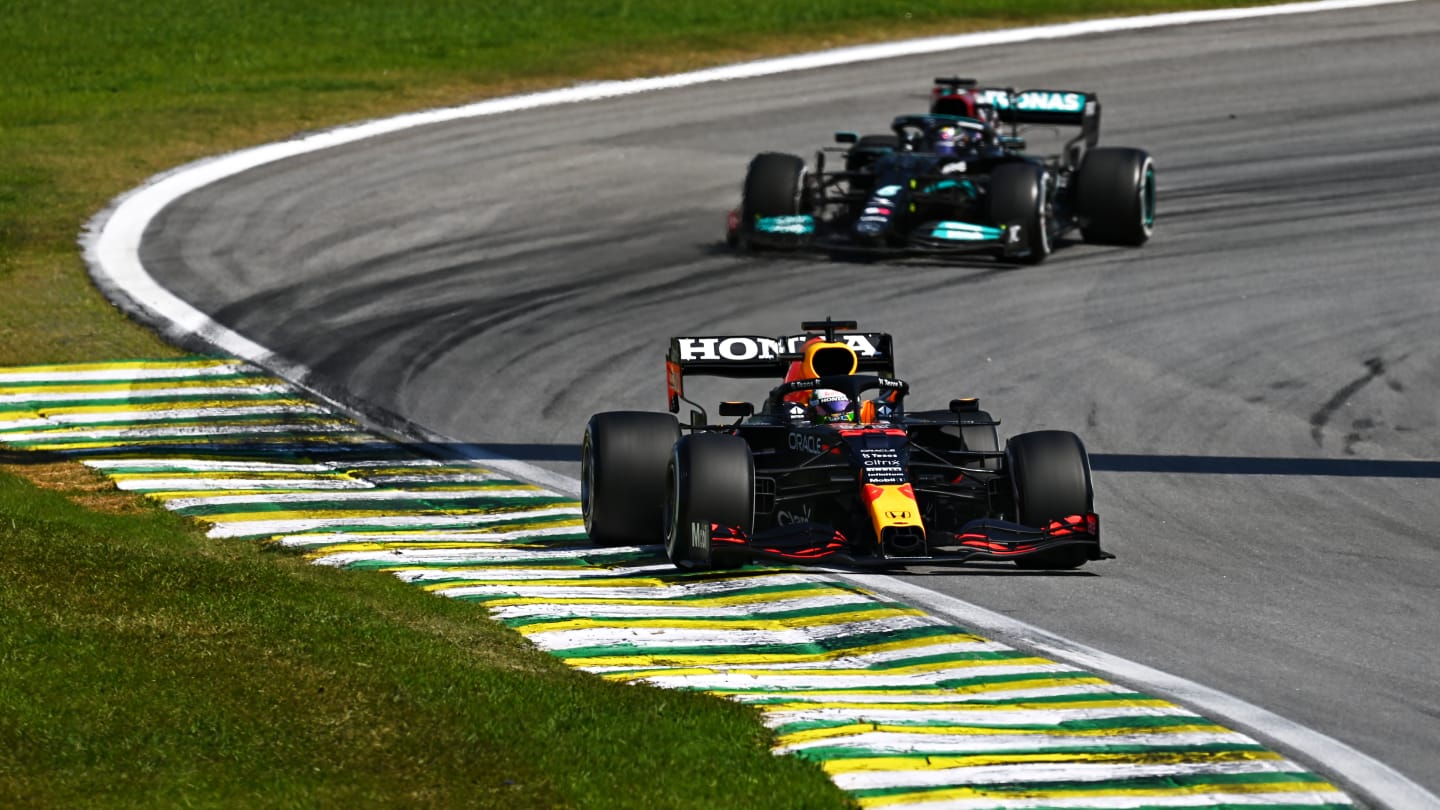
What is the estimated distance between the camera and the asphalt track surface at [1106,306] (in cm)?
1291

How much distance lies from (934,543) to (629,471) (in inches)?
85.2

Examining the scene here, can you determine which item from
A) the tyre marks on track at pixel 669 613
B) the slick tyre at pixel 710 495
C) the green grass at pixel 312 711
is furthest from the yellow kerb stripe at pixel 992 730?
the slick tyre at pixel 710 495

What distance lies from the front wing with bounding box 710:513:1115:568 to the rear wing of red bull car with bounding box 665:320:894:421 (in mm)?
2170

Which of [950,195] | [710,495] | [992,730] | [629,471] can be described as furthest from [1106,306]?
[992,730]

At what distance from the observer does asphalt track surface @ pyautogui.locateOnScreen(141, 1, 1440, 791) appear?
1291 centimetres

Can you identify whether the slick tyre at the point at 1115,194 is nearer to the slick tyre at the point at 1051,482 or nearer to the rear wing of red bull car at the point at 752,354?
the rear wing of red bull car at the point at 752,354

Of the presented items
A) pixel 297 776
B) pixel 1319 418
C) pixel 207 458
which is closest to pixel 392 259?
pixel 207 458

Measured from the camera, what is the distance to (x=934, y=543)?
12898 mm

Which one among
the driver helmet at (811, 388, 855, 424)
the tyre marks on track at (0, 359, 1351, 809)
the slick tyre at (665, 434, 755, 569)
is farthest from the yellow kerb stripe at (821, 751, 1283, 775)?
the driver helmet at (811, 388, 855, 424)

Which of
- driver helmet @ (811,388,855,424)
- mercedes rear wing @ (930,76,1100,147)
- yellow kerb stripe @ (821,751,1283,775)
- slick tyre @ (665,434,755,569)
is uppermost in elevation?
mercedes rear wing @ (930,76,1100,147)

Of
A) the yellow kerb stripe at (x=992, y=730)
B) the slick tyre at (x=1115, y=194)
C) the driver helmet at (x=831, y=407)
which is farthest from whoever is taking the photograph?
the slick tyre at (x=1115, y=194)

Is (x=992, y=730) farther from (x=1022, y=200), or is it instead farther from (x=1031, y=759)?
(x=1022, y=200)

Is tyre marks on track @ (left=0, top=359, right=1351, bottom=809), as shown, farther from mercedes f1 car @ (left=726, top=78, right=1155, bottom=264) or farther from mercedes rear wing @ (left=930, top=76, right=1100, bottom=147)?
mercedes rear wing @ (left=930, top=76, right=1100, bottom=147)

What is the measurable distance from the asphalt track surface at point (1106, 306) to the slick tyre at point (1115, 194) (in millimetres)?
379
